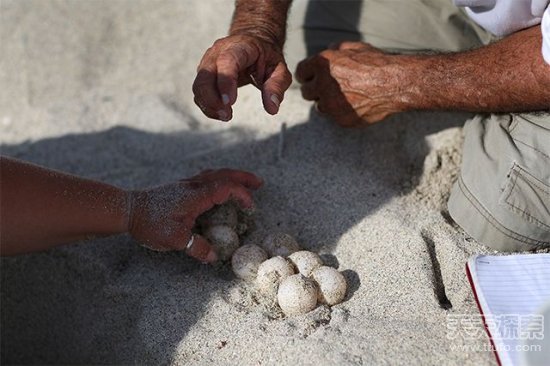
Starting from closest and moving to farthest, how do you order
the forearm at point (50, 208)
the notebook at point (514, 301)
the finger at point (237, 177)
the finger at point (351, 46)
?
the notebook at point (514, 301) → the forearm at point (50, 208) → the finger at point (237, 177) → the finger at point (351, 46)

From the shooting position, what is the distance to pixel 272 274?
1.89 meters

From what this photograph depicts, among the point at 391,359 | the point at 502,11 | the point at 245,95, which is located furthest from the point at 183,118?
the point at 391,359

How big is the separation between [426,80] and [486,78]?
0.63ft

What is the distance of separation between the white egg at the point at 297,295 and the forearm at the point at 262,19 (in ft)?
2.67

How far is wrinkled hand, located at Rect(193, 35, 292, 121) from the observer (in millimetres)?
1939

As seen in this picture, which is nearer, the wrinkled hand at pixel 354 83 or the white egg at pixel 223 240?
the white egg at pixel 223 240

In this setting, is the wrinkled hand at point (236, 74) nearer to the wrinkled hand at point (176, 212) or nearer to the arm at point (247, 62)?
the arm at point (247, 62)

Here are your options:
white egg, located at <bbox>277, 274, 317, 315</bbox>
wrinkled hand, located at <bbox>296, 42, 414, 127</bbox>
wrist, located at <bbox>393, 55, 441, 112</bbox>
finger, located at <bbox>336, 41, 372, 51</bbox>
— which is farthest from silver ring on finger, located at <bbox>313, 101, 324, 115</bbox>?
white egg, located at <bbox>277, 274, 317, 315</bbox>

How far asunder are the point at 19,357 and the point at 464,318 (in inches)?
54.8

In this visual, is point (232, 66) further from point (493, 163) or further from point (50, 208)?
point (493, 163)

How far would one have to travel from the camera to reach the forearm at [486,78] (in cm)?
195

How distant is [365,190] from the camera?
226cm

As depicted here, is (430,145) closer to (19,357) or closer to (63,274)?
(63,274)

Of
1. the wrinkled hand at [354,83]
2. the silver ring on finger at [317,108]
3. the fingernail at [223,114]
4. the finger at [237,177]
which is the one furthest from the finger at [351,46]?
the fingernail at [223,114]
